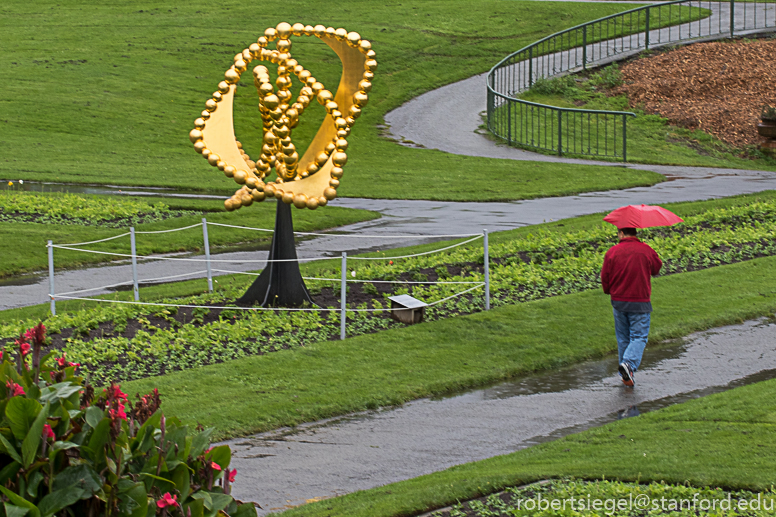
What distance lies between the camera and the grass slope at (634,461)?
592 cm

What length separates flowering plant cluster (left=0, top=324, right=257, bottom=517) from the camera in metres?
3.05

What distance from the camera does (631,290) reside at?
9.14 m

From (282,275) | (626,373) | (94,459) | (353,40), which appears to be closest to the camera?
(94,459)

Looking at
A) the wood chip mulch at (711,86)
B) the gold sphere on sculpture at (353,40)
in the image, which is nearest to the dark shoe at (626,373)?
the gold sphere on sculpture at (353,40)

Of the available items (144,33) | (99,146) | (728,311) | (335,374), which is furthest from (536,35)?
(335,374)

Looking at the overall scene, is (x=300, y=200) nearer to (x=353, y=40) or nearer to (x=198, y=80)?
(x=353, y=40)

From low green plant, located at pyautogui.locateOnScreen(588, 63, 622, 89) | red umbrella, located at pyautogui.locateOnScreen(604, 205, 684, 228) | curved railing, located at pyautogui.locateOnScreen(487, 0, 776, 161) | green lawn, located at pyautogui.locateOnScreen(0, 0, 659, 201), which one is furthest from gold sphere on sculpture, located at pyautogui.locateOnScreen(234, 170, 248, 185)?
low green plant, located at pyautogui.locateOnScreen(588, 63, 622, 89)

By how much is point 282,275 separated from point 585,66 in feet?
93.8

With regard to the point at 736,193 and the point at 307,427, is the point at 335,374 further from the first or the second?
the point at 736,193

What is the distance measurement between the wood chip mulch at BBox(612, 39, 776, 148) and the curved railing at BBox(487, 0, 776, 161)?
1.73 meters

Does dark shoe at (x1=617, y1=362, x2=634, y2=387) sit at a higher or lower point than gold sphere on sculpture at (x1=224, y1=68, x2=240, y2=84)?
lower

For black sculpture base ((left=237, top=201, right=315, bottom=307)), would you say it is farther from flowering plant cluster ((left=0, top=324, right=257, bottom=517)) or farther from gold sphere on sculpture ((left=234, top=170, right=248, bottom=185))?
flowering plant cluster ((left=0, top=324, right=257, bottom=517))

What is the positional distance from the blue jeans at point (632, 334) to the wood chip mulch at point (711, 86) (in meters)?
23.6

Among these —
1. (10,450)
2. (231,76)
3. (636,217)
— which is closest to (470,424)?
(636,217)
